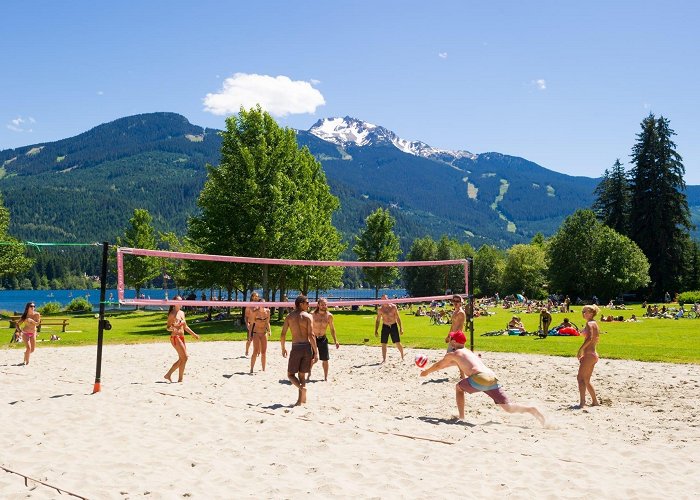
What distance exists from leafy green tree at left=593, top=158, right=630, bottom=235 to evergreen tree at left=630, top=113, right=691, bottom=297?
193 cm

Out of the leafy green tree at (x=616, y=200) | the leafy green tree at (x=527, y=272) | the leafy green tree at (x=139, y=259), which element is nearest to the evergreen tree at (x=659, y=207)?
the leafy green tree at (x=616, y=200)

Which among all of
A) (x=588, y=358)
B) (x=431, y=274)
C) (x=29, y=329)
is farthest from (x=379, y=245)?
(x=588, y=358)

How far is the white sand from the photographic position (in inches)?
229

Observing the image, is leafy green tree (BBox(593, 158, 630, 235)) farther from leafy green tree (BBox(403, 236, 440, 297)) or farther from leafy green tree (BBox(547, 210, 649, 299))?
leafy green tree (BBox(403, 236, 440, 297))

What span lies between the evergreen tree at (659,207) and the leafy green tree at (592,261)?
3919 mm

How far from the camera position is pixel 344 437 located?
757cm

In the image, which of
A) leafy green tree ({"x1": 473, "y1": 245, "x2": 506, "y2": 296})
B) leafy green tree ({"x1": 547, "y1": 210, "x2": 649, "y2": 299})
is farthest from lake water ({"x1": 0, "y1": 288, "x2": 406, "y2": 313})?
leafy green tree ({"x1": 547, "y1": 210, "x2": 649, "y2": 299})

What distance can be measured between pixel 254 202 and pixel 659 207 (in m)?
50.9

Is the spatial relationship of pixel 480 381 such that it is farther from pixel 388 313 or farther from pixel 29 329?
pixel 29 329

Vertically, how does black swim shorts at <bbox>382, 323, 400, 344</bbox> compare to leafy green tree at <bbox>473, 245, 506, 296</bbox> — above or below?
below

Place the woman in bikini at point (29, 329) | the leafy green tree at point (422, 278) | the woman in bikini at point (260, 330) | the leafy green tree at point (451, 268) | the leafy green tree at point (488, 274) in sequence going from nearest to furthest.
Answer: the woman in bikini at point (260, 330) → the woman in bikini at point (29, 329) → the leafy green tree at point (451, 268) → the leafy green tree at point (422, 278) → the leafy green tree at point (488, 274)

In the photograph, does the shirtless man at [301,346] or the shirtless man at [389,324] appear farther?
the shirtless man at [389,324]

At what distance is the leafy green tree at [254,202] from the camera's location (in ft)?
91.1

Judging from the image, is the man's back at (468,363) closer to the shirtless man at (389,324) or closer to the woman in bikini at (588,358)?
the woman in bikini at (588,358)
